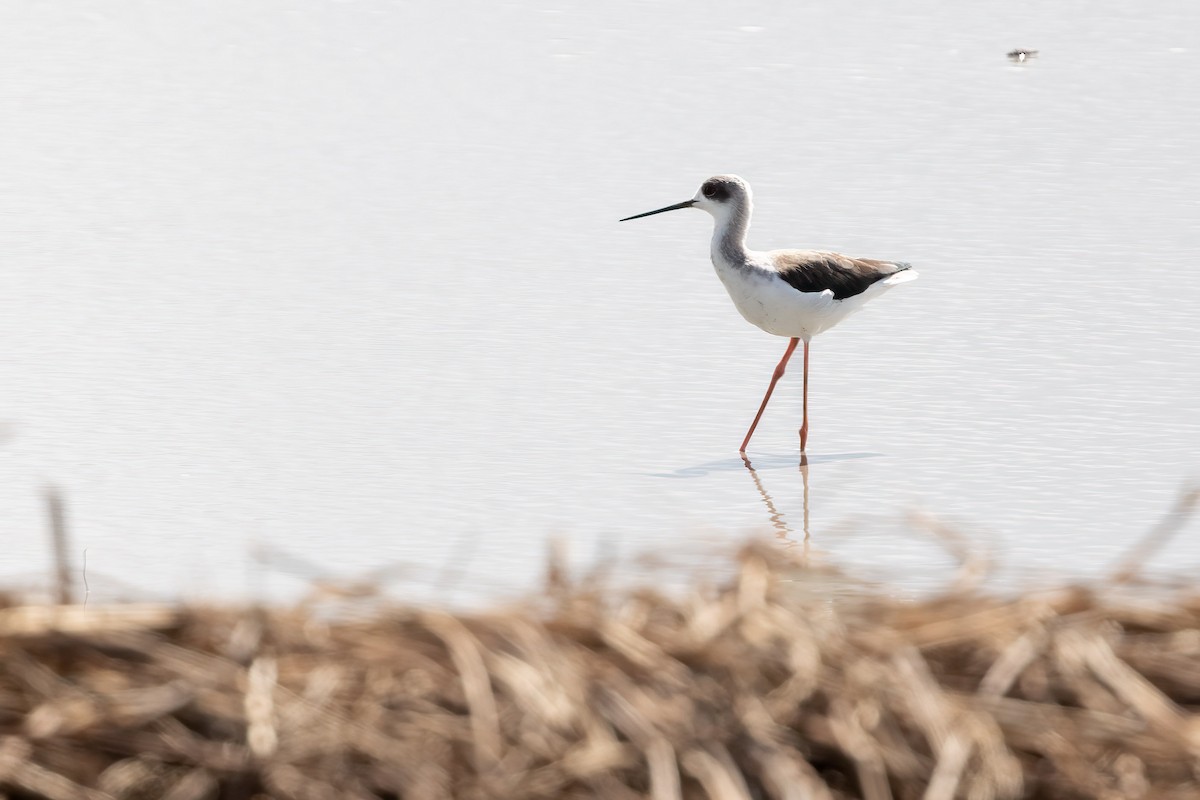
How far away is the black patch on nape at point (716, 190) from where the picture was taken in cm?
1184

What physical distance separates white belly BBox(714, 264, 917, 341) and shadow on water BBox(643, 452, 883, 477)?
1.42 meters

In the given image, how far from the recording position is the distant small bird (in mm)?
11078

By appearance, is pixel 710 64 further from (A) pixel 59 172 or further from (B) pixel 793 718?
(B) pixel 793 718

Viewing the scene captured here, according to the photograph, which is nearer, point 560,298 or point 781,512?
point 781,512

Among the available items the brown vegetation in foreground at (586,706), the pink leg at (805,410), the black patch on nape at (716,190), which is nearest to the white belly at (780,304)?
the pink leg at (805,410)

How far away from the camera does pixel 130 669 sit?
108 inches

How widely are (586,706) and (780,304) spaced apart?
28.1 feet

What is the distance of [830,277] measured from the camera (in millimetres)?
11312

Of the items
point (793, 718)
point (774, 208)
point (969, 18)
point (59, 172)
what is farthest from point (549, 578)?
point (969, 18)

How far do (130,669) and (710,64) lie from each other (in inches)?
672

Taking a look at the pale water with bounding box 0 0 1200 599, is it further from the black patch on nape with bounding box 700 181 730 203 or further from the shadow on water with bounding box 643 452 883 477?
the black patch on nape with bounding box 700 181 730 203

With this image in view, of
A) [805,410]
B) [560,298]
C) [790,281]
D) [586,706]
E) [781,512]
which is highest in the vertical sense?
[586,706]

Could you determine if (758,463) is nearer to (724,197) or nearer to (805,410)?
(805,410)

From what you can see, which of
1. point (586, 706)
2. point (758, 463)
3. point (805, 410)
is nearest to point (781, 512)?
point (758, 463)
